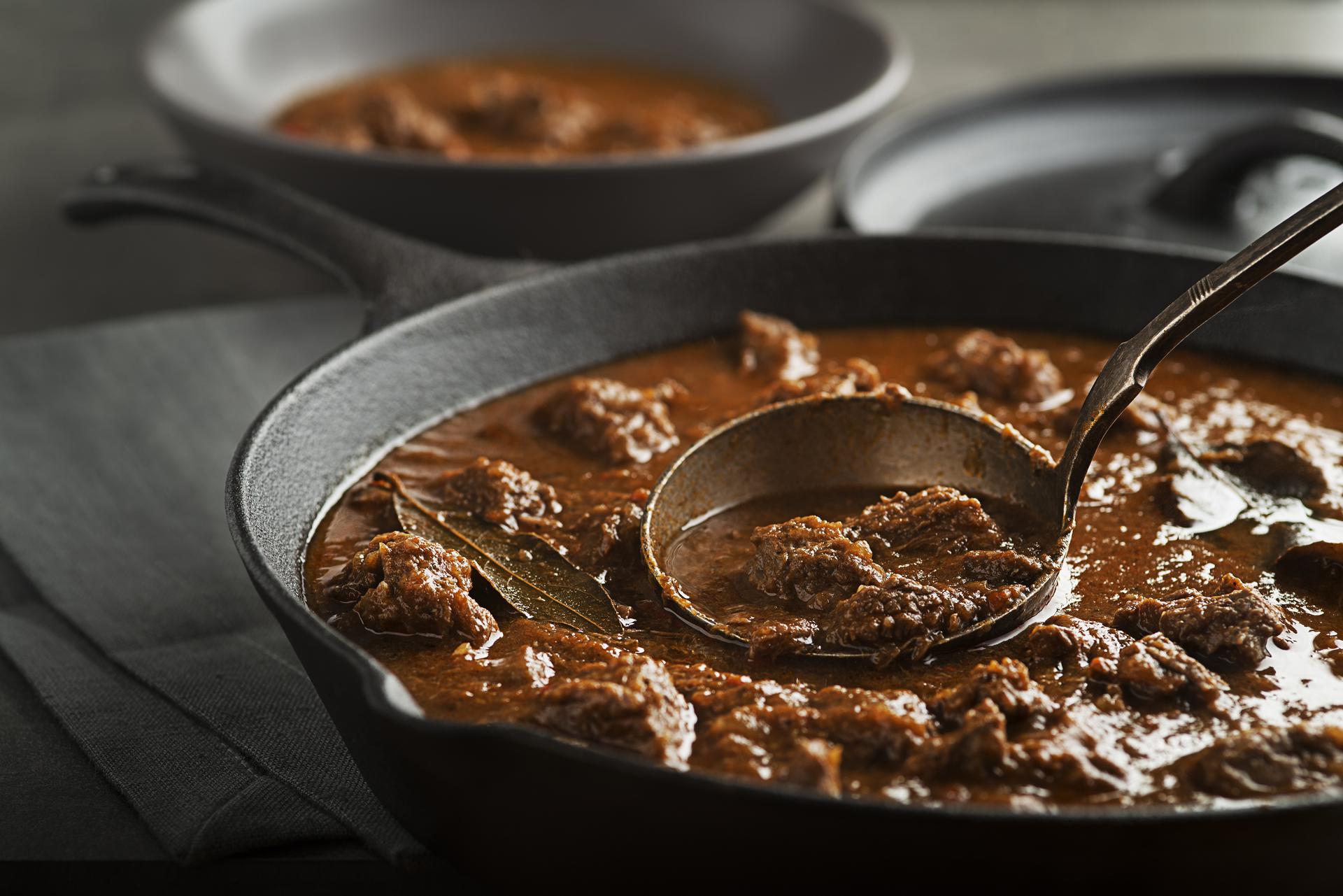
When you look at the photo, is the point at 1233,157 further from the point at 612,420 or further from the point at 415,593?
the point at 415,593

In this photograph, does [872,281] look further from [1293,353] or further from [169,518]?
[169,518]

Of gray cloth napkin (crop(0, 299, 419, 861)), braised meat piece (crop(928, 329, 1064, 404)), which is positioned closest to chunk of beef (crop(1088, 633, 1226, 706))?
braised meat piece (crop(928, 329, 1064, 404))

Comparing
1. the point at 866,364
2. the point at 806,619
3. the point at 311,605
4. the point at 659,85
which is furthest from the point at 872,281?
the point at 659,85

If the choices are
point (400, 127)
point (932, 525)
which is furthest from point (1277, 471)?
point (400, 127)

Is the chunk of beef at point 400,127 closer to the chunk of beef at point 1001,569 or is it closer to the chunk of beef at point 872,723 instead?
the chunk of beef at point 1001,569

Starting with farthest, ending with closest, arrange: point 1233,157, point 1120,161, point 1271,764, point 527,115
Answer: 1. point 527,115
2. point 1120,161
3. point 1233,157
4. point 1271,764

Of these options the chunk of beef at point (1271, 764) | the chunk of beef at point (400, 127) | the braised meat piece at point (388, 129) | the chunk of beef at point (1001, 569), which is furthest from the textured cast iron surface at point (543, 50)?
the chunk of beef at point (1271, 764)
